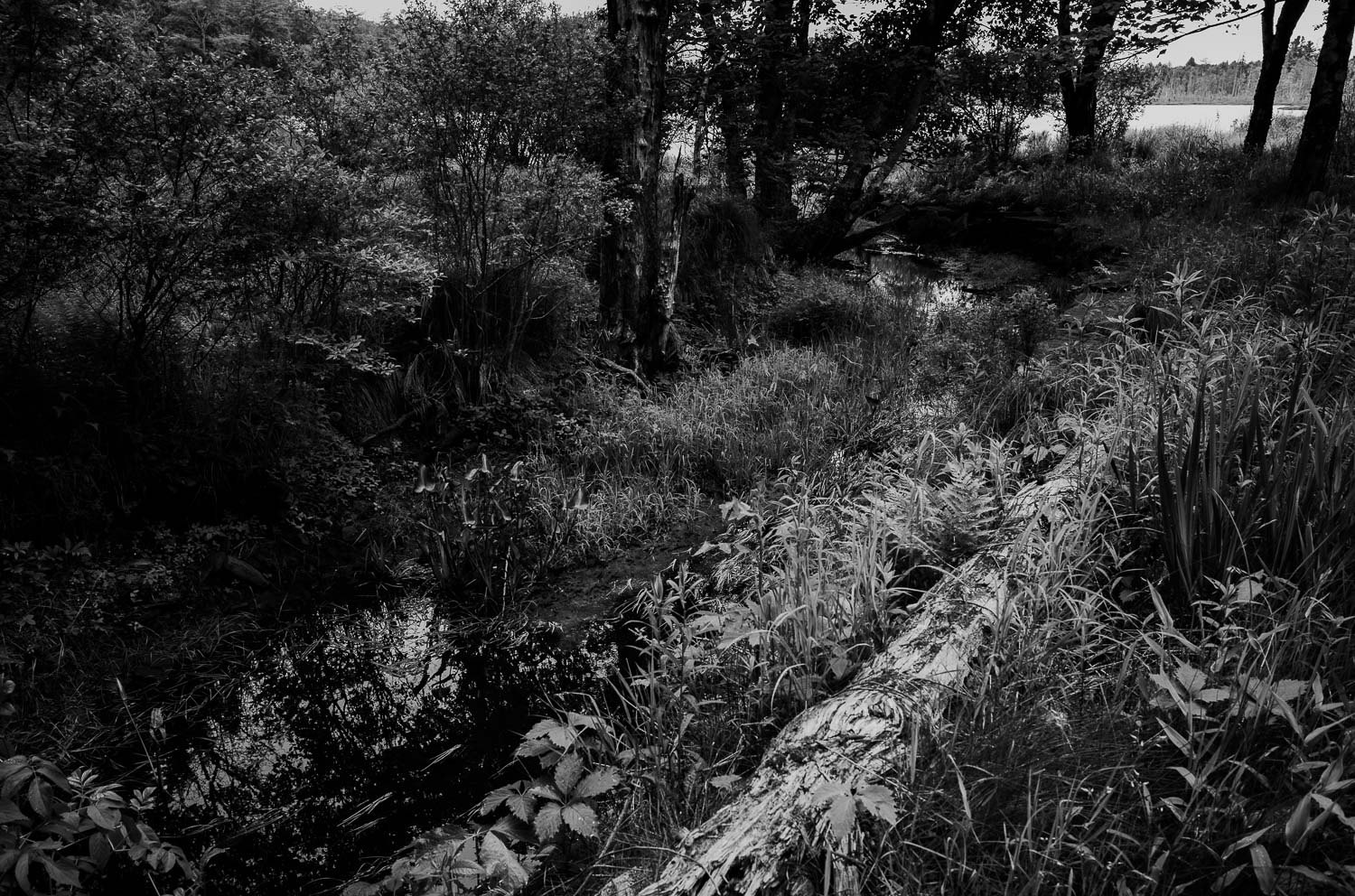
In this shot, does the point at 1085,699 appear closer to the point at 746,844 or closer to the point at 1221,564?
the point at 1221,564

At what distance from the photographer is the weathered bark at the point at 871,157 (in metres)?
9.84

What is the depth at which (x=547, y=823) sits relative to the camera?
7.50 feet

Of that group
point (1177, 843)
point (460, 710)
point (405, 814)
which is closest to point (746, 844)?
point (1177, 843)

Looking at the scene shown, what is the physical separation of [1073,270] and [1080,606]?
25.7 feet

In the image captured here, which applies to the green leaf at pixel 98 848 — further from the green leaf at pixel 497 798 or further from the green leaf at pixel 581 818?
the green leaf at pixel 581 818

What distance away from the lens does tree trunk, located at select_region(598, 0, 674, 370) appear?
20.5 feet

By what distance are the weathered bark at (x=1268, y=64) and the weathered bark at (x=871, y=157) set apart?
4.80 m

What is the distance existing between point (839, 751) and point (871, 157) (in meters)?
9.14

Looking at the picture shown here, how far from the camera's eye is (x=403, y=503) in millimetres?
5031

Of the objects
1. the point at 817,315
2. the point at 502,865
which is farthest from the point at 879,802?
the point at 817,315

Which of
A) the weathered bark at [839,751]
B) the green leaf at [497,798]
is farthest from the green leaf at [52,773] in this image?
the weathered bark at [839,751]

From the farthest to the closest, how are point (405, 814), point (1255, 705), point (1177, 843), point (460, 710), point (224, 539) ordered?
point (224, 539) → point (460, 710) → point (405, 814) → point (1255, 705) → point (1177, 843)

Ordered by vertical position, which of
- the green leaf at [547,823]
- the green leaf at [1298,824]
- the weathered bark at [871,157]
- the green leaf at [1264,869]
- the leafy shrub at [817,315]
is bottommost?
the green leaf at [547,823]

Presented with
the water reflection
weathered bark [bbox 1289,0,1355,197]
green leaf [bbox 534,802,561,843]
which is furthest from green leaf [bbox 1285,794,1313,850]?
weathered bark [bbox 1289,0,1355,197]
